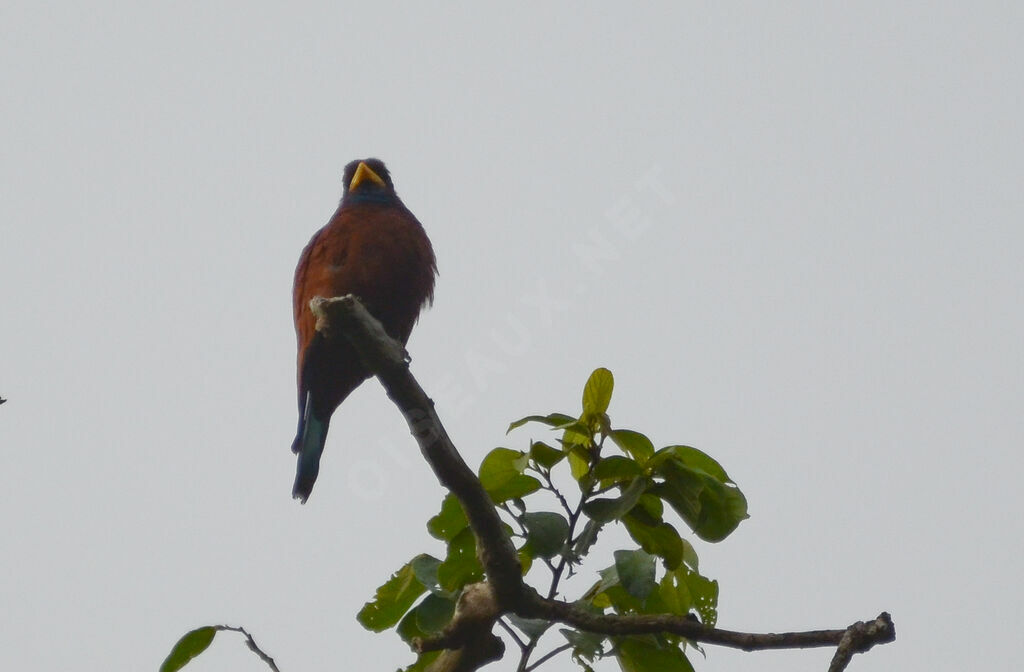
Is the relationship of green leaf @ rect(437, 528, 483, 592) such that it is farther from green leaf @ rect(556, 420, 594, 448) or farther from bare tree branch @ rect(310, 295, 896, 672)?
green leaf @ rect(556, 420, 594, 448)

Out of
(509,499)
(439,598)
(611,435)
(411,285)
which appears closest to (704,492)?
(611,435)

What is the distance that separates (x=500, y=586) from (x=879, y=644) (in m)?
0.83

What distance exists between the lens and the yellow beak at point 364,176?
557 cm

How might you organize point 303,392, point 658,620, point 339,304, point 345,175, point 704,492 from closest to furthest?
point 658,620 < point 704,492 < point 339,304 < point 303,392 < point 345,175

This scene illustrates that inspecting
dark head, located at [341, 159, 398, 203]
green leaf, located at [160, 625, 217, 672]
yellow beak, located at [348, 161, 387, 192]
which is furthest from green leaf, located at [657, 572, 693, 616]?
yellow beak, located at [348, 161, 387, 192]

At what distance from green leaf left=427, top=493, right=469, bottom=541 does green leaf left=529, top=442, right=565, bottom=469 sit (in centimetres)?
23

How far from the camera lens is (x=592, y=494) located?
2.52 metres

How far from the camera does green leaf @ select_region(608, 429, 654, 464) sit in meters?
2.43

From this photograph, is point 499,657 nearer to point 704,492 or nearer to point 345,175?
point 704,492

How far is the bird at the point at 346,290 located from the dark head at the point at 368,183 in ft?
1.28

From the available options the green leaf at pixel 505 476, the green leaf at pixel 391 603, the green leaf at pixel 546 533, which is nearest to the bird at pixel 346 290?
the green leaf at pixel 391 603

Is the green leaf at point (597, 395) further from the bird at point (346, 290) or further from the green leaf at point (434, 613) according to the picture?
the bird at point (346, 290)

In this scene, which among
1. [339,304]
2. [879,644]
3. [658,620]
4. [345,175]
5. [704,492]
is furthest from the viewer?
[345,175]

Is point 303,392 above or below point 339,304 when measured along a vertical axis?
above
